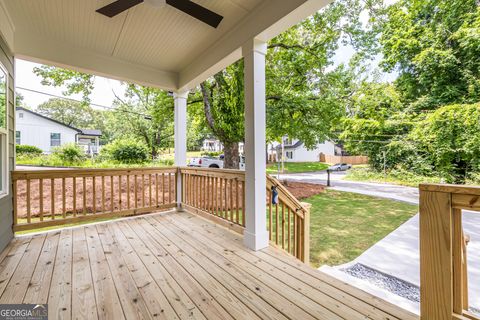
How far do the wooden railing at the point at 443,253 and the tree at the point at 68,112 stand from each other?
25.7 feet

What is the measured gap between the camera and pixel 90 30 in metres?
2.75

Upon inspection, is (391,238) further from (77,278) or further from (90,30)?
(90,30)

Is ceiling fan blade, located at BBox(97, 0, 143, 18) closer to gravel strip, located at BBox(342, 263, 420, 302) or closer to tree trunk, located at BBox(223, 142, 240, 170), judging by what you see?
gravel strip, located at BBox(342, 263, 420, 302)

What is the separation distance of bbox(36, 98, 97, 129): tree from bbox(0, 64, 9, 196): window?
4.27m

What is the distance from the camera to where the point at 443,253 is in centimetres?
115

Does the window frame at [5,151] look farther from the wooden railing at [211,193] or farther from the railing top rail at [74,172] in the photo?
the wooden railing at [211,193]

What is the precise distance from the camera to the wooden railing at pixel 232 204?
289 cm

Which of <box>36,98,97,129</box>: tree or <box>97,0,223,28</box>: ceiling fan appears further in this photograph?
<box>36,98,97,129</box>: tree

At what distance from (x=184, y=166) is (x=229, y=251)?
2253 mm

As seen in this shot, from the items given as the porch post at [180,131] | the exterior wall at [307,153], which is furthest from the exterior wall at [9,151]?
the exterior wall at [307,153]

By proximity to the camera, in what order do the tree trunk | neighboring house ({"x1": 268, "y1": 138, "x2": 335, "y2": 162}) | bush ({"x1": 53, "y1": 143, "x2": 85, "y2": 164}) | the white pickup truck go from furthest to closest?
neighboring house ({"x1": 268, "y1": 138, "x2": 335, "y2": 162})
the white pickup truck
the tree trunk
bush ({"x1": 53, "y1": 143, "x2": 85, "y2": 164})

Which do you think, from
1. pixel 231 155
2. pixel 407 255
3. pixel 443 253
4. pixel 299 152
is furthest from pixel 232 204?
pixel 299 152

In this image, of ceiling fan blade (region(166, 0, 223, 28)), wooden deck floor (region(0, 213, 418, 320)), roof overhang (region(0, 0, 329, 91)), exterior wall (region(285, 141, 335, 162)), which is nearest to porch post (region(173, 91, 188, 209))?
roof overhang (region(0, 0, 329, 91))

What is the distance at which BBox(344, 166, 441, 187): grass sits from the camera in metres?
6.75
